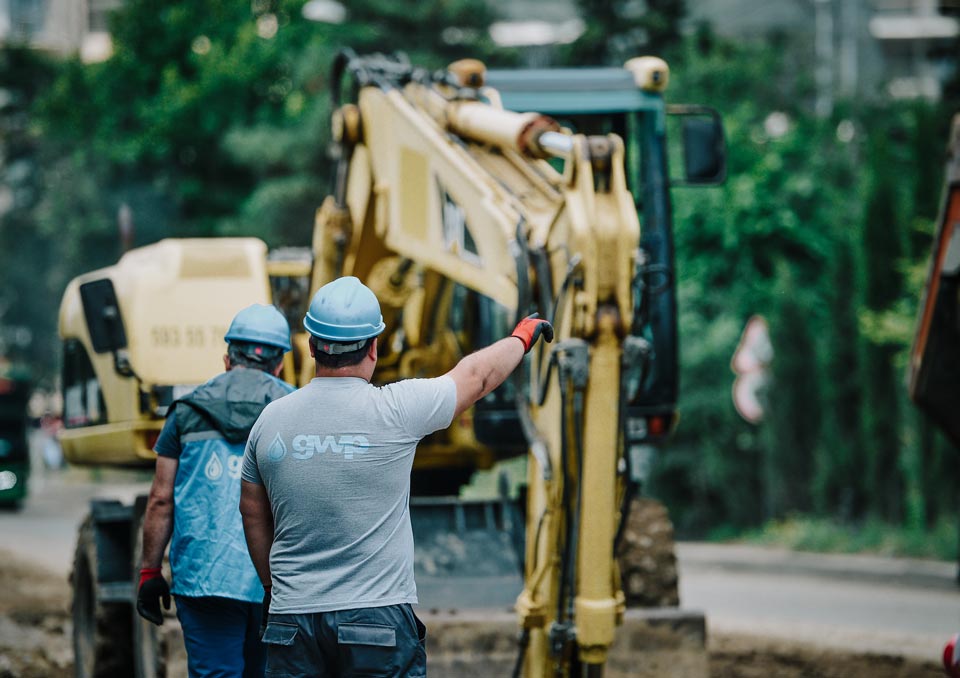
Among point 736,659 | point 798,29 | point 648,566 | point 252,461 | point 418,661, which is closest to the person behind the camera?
point 418,661

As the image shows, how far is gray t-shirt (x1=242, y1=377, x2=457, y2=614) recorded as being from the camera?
14.3 feet

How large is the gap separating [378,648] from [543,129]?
3015mm

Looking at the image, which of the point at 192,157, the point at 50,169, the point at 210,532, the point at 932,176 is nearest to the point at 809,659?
the point at 210,532

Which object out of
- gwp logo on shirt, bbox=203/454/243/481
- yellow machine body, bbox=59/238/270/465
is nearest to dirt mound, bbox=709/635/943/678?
yellow machine body, bbox=59/238/270/465

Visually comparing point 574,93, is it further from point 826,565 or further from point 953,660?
point 826,565

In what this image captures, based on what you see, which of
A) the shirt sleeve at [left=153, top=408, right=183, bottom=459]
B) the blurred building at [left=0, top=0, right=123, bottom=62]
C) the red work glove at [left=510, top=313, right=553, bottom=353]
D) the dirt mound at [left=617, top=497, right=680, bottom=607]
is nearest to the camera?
the red work glove at [left=510, top=313, right=553, bottom=353]

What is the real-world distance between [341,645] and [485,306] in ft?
15.1

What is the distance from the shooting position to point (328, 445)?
4391 millimetres

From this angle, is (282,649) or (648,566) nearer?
(282,649)

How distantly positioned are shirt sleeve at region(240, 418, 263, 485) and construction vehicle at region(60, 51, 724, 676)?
1782 millimetres

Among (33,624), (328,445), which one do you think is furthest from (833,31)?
(328,445)

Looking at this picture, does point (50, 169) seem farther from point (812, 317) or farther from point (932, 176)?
point (932, 176)

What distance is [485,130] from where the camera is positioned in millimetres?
7246

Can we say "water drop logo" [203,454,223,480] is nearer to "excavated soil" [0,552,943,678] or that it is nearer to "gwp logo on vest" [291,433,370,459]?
"gwp logo on vest" [291,433,370,459]
